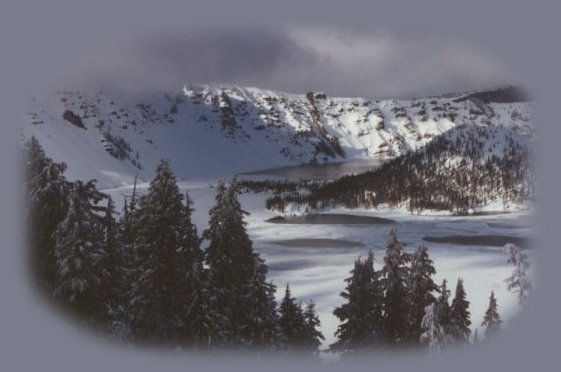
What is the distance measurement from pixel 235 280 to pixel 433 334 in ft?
22.5

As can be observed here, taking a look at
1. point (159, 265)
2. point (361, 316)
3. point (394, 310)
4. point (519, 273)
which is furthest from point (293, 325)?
point (519, 273)

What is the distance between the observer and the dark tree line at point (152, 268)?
12.7 metres

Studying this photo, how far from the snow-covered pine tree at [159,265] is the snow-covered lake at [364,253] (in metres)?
9.03

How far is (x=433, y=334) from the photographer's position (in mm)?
15125

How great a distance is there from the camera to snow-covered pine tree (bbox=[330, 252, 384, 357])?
1623cm

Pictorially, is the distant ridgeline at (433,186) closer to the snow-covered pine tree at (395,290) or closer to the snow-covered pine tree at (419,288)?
the snow-covered pine tree at (419,288)

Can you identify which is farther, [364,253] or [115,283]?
[364,253]

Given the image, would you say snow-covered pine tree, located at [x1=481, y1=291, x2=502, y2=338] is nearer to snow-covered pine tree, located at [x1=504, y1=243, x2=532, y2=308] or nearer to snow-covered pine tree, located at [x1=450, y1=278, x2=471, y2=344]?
snow-covered pine tree, located at [x1=450, y1=278, x2=471, y2=344]

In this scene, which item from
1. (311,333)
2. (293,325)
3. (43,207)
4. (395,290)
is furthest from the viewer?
(311,333)

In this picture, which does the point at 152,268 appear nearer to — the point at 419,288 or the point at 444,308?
the point at 419,288

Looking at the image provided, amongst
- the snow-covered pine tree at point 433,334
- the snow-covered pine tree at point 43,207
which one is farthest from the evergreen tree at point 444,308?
the snow-covered pine tree at point 43,207

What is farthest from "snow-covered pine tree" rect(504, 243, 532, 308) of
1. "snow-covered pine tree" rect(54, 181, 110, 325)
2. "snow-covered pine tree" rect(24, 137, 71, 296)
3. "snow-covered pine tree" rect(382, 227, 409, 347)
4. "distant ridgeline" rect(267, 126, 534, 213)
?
"distant ridgeline" rect(267, 126, 534, 213)

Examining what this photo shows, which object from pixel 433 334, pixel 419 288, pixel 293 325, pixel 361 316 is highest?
pixel 419 288

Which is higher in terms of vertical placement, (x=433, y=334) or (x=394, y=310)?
(x=394, y=310)
